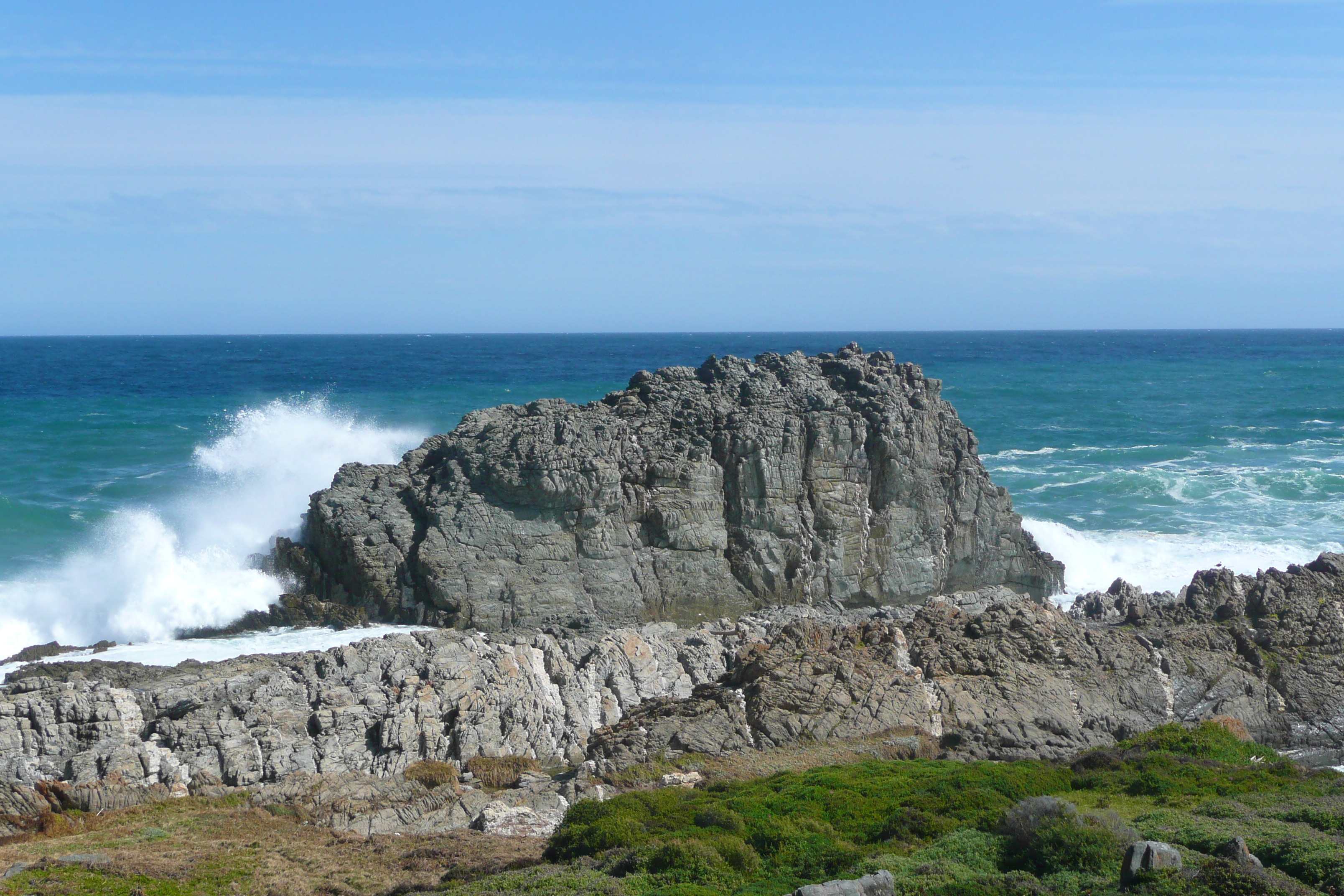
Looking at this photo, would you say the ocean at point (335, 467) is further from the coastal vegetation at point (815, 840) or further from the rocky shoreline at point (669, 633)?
the coastal vegetation at point (815, 840)

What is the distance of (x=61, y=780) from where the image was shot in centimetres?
1833

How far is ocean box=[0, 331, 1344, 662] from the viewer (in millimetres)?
29688

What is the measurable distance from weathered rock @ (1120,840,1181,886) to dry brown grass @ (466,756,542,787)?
35.1 ft

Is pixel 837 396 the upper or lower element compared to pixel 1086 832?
upper

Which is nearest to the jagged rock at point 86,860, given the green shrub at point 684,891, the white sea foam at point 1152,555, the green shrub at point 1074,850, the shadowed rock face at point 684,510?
the green shrub at point 684,891

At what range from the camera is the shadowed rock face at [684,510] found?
27938mm

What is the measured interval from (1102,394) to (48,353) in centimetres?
12756

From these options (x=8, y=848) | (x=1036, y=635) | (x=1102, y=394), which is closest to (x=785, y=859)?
(x=1036, y=635)

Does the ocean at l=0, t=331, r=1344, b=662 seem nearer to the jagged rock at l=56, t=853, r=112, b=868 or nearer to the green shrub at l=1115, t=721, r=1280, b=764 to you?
the jagged rock at l=56, t=853, r=112, b=868

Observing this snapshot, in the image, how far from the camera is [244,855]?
1614 centimetres

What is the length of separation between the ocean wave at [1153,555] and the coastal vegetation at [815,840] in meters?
17.0

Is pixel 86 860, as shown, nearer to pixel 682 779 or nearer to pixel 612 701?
pixel 682 779

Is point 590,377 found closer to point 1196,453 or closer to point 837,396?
point 1196,453

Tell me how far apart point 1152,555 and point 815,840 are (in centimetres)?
2630
